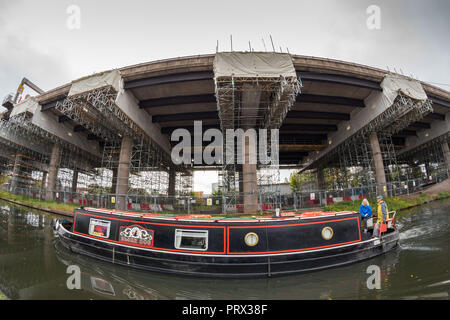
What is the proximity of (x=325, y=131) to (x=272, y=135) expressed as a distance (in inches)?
447

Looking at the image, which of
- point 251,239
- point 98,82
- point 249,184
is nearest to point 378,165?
point 249,184

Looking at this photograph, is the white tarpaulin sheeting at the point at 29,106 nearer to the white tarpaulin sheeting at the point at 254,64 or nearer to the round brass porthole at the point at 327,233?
the white tarpaulin sheeting at the point at 254,64

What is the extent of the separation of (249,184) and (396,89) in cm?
1473

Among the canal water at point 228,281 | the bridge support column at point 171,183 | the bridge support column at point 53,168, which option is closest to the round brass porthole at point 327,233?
the canal water at point 228,281

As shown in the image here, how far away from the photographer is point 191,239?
221 inches

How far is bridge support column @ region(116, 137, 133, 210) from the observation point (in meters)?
17.7

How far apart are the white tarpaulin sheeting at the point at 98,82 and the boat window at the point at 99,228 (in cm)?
1190

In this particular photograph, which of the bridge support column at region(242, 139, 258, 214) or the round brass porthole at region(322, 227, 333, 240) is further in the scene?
the bridge support column at region(242, 139, 258, 214)

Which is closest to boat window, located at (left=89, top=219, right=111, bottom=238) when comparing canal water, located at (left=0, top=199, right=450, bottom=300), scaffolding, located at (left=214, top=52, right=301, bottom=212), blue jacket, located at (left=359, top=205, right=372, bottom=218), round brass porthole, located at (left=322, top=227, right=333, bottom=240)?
canal water, located at (left=0, top=199, right=450, bottom=300)

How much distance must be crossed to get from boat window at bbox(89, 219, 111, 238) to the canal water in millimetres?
853

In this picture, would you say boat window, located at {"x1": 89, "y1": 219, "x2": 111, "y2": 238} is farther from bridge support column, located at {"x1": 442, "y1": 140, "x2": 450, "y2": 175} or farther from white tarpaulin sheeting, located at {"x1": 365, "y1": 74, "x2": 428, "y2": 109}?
bridge support column, located at {"x1": 442, "y1": 140, "x2": 450, "y2": 175}

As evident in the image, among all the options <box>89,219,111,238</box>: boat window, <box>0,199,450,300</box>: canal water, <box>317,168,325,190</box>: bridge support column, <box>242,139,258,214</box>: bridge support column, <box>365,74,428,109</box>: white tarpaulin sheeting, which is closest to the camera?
<box>0,199,450,300</box>: canal water

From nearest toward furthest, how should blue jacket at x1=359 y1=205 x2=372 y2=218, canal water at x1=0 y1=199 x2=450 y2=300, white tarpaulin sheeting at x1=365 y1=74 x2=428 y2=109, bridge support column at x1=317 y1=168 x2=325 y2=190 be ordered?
canal water at x1=0 y1=199 x2=450 y2=300, blue jacket at x1=359 y1=205 x2=372 y2=218, white tarpaulin sheeting at x1=365 y1=74 x2=428 y2=109, bridge support column at x1=317 y1=168 x2=325 y2=190

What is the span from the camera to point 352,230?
5.93 metres
